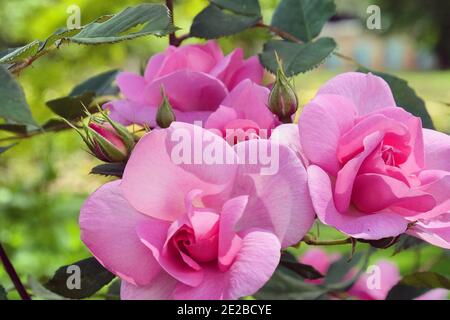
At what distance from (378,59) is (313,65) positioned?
46.2 feet

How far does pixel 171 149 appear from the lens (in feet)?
1.15

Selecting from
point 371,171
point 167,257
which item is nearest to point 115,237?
point 167,257

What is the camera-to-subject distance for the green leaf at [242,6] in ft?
1.86

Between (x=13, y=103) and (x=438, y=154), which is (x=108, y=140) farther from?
(x=438, y=154)

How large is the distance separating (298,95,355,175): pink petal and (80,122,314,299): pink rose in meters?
0.02

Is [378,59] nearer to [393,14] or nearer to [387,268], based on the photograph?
[393,14]

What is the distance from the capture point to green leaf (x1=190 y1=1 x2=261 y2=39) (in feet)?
1.84

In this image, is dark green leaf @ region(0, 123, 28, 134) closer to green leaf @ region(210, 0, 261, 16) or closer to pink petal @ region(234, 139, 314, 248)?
green leaf @ region(210, 0, 261, 16)

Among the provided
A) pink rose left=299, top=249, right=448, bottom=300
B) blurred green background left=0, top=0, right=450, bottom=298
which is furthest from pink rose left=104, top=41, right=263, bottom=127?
blurred green background left=0, top=0, right=450, bottom=298

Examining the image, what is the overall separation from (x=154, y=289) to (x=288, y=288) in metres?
0.28

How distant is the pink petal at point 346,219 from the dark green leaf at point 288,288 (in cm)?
24

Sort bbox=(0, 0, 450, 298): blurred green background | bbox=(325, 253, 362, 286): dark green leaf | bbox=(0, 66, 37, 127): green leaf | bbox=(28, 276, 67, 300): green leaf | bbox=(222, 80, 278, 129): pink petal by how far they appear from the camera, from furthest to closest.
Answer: bbox=(0, 0, 450, 298): blurred green background, bbox=(325, 253, 362, 286): dark green leaf, bbox=(28, 276, 67, 300): green leaf, bbox=(222, 80, 278, 129): pink petal, bbox=(0, 66, 37, 127): green leaf

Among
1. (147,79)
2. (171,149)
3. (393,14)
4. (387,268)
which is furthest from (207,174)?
(393,14)

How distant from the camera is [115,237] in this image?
352 millimetres
